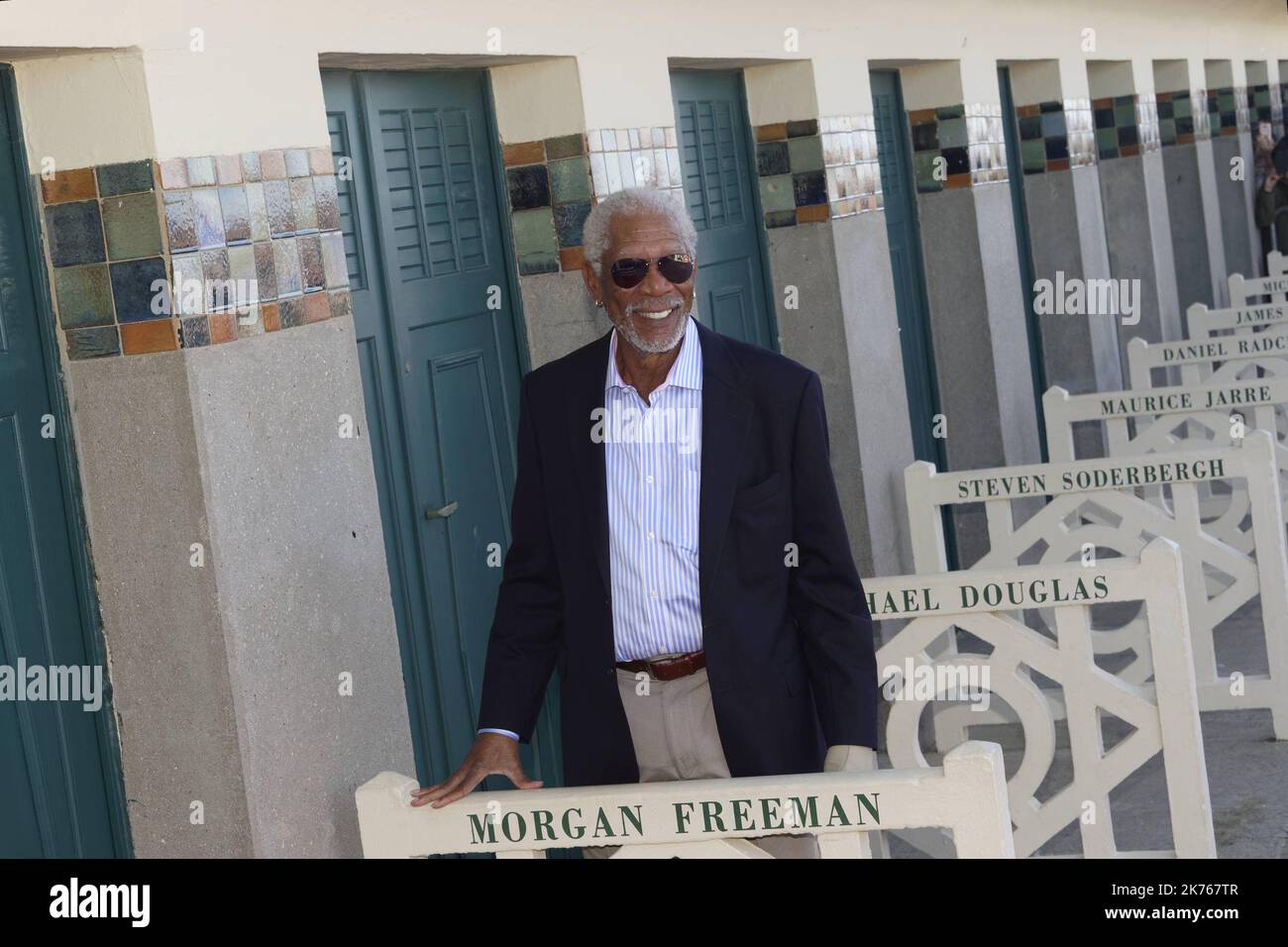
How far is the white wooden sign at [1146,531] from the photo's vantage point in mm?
5637

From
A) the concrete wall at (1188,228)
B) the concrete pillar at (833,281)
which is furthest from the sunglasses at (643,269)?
the concrete wall at (1188,228)

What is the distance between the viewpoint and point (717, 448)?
325 cm

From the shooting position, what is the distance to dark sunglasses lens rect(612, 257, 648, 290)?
10.5 ft

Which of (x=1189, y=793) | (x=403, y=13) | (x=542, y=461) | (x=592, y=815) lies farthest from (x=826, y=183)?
(x=592, y=815)

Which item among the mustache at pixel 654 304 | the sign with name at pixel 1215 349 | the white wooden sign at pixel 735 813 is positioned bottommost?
the white wooden sign at pixel 735 813

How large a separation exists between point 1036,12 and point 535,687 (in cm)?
786

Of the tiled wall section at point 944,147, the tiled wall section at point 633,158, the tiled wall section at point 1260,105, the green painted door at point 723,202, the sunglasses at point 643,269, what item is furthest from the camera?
the tiled wall section at point 1260,105

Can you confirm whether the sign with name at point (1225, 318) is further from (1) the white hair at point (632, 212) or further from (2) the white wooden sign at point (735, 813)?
(2) the white wooden sign at point (735, 813)

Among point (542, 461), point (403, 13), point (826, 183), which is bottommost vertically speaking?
point (542, 461)

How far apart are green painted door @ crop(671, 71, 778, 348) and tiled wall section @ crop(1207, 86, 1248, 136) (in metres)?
9.51

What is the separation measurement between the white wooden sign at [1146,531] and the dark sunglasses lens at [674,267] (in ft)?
7.64

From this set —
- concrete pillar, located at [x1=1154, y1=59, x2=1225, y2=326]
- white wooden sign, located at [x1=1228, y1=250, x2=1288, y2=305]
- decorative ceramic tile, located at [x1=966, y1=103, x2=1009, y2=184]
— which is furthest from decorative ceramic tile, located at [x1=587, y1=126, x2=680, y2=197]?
concrete pillar, located at [x1=1154, y1=59, x2=1225, y2=326]

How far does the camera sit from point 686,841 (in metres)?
2.64
